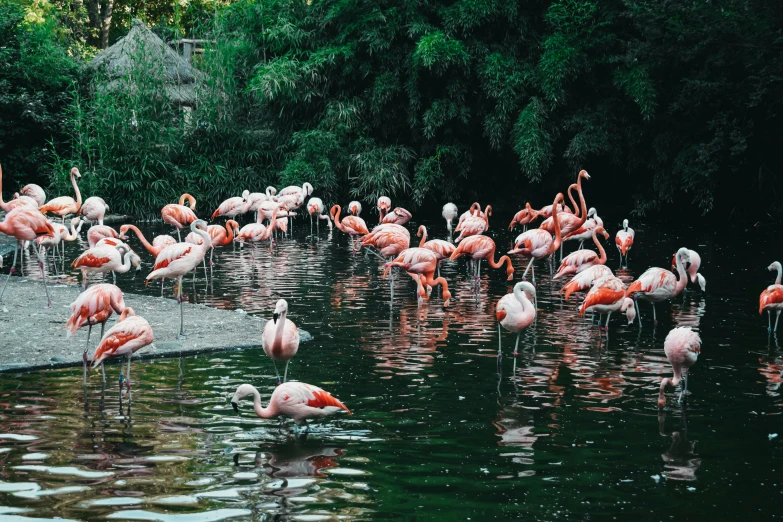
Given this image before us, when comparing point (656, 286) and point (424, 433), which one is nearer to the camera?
point (424, 433)

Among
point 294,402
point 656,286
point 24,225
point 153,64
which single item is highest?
point 153,64

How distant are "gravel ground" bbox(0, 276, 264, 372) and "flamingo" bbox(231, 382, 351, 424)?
226cm

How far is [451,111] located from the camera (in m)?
20.7

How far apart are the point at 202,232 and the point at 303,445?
153 inches

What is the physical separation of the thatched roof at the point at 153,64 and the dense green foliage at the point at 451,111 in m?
0.77

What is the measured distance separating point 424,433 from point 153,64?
1641cm

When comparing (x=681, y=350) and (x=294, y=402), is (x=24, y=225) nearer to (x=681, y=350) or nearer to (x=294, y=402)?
(x=294, y=402)

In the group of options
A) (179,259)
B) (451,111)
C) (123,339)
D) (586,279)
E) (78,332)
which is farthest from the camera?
(451,111)

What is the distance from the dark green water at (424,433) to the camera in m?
4.66

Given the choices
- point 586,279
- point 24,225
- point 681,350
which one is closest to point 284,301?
point 681,350

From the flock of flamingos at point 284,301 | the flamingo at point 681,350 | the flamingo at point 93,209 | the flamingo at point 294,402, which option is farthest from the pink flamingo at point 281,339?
the flamingo at point 93,209

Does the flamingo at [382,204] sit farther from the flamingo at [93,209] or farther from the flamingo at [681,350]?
the flamingo at [681,350]

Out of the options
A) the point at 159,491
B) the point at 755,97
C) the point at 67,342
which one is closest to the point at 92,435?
the point at 159,491

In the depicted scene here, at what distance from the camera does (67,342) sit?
306 inches
